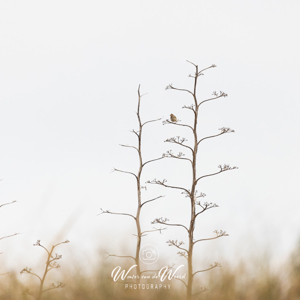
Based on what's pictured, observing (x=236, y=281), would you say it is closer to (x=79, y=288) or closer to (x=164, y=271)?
(x=79, y=288)

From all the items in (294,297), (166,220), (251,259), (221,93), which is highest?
(221,93)

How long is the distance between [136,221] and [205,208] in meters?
1.63

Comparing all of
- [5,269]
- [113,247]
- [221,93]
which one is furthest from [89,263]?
[221,93]

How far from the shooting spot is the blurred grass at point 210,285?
13.0ft

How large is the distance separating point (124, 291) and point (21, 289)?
4.52ft

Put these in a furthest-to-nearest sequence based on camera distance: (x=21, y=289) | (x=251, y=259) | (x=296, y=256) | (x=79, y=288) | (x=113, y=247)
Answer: (x=113, y=247)
(x=21, y=289)
(x=79, y=288)
(x=251, y=259)
(x=296, y=256)

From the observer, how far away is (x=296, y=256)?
417 cm

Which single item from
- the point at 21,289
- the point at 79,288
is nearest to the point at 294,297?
the point at 79,288

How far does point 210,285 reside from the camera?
4691 millimetres

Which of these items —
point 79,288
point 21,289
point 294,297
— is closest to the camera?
point 294,297

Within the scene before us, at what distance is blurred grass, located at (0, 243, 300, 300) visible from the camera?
3969mm

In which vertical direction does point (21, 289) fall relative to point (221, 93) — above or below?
below

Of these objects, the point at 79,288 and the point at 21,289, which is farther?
the point at 21,289

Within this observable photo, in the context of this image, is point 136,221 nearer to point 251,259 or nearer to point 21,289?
point 21,289
